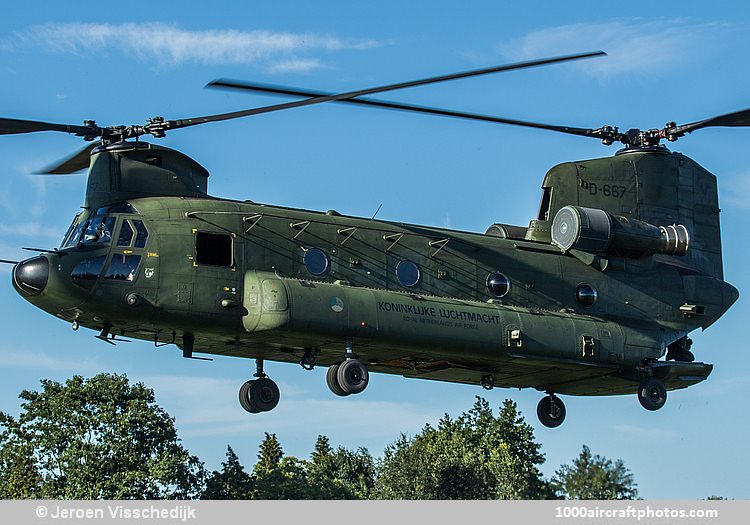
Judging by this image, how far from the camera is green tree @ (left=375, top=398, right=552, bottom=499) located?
3784cm

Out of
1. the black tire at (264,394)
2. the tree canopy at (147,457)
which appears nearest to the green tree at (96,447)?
the tree canopy at (147,457)

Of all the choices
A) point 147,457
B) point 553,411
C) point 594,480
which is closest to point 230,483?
point 147,457

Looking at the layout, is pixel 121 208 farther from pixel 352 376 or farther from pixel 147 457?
pixel 147 457

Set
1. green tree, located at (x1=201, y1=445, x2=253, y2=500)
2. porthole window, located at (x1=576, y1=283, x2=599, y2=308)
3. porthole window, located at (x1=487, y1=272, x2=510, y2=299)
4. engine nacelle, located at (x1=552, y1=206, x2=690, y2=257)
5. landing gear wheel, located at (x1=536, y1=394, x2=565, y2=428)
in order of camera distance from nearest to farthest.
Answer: porthole window, located at (x1=487, y1=272, x2=510, y2=299), engine nacelle, located at (x1=552, y1=206, x2=690, y2=257), porthole window, located at (x1=576, y1=283, x2=599, y2=308), landing gear wheel, located at (x1=536, y1=394, x2=565, y2=428), green tree, located at (x1=201, y1=445, x2=253, y2=500)

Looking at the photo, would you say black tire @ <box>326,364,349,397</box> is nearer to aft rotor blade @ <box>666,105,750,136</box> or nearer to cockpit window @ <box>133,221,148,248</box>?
cockpit window @ <box>133,221,148,248</box>

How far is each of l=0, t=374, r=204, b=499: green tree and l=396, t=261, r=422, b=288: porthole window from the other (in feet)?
63.9

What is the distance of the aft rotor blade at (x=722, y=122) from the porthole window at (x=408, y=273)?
7333mm

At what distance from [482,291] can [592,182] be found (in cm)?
405

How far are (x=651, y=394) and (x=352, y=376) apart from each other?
730cm

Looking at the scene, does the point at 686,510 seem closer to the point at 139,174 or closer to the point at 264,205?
the point at 264,205

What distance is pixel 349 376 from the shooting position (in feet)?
80.5

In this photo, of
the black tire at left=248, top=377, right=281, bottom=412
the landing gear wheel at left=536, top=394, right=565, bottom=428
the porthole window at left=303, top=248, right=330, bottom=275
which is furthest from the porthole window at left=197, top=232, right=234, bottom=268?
the landing gear wheel at left=536, top=394, right=565, bottom=428

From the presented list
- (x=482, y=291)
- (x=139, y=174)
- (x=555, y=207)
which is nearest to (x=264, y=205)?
(x=139, y=174)

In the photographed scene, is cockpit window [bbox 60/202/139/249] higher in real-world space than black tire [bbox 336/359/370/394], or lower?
higher
